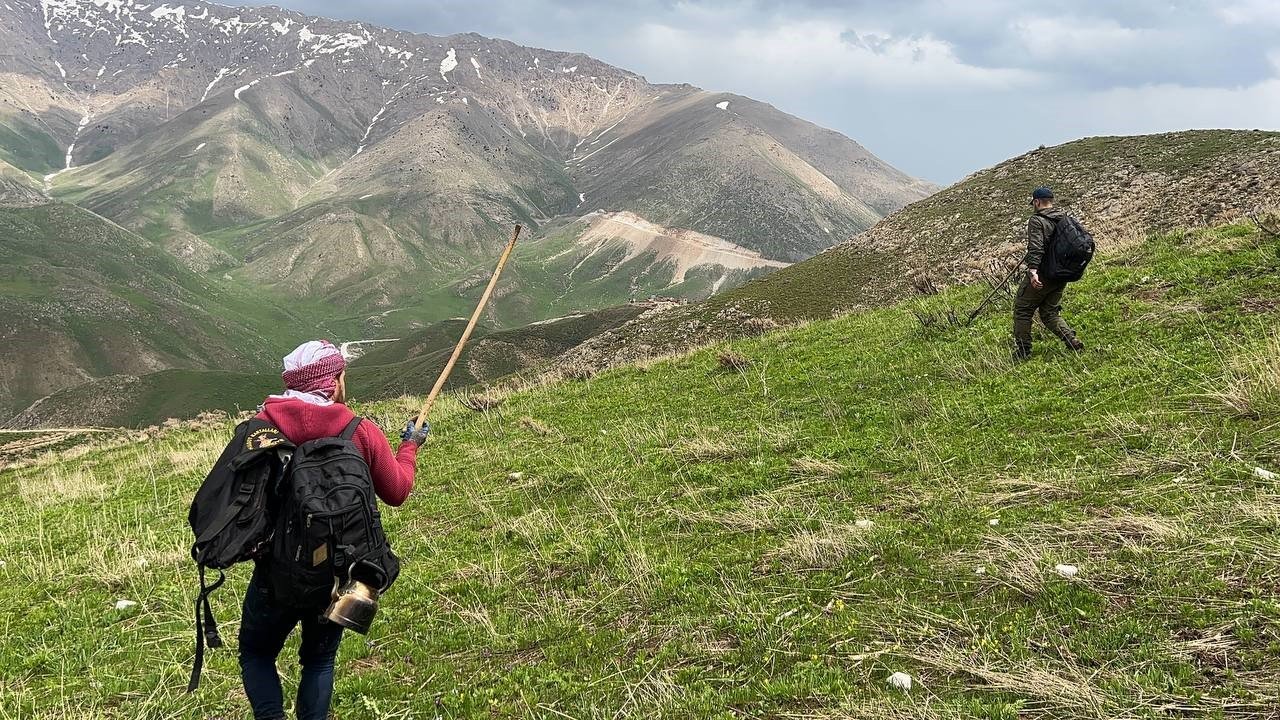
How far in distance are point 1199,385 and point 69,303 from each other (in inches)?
8228

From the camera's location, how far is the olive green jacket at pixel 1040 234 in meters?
12.3

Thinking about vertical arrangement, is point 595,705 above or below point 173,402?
above

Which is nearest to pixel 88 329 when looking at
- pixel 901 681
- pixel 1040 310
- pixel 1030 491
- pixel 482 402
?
pixel 482 402

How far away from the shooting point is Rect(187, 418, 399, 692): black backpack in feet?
14.5

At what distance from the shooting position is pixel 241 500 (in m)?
4.48

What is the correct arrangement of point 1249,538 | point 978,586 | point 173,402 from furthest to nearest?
point 173,402
point 978,586
point 1249,538

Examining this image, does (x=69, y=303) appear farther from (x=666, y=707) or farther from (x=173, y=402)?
(x=666, y=707)

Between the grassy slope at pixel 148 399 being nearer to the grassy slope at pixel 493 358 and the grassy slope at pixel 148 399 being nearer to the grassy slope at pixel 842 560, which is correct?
the grassy slope at pixel 493 358

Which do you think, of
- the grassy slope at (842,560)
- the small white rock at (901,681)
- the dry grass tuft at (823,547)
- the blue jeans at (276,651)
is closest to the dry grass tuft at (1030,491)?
the grassy slope at (842,560)

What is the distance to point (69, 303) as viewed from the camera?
521ft

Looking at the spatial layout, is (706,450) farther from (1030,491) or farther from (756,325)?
(756,325)

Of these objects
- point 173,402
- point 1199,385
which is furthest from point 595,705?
point 173,402

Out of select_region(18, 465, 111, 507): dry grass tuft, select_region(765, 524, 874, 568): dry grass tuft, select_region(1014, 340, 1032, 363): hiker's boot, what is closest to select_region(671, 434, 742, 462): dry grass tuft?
select_region(765, 524, 874, 568): dry grass tuft

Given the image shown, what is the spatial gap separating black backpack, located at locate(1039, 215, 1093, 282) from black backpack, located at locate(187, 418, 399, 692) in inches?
481
